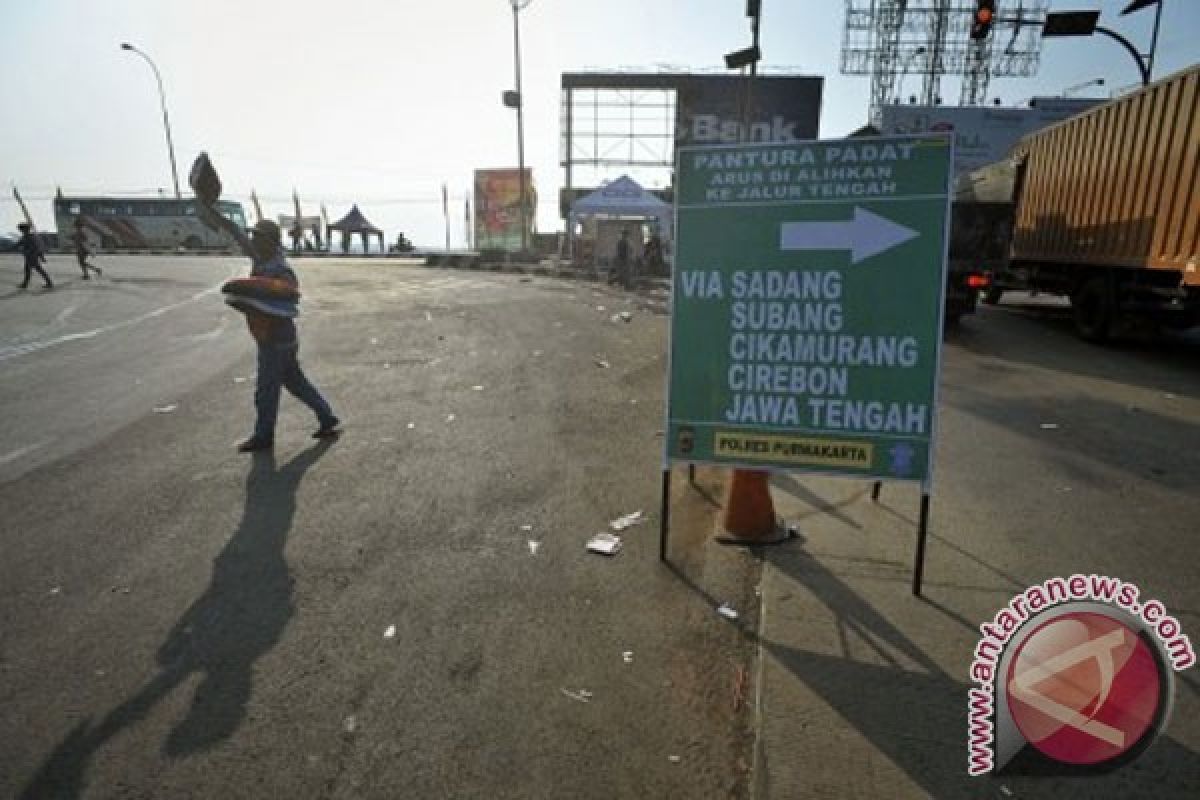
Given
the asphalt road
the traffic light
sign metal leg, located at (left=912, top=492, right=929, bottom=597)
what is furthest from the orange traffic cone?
the traffic light

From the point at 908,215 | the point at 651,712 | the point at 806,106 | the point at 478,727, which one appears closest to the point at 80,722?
the point at 478,727

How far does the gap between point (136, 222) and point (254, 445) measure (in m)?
52.5

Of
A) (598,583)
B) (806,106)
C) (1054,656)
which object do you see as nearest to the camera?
(1054,656)

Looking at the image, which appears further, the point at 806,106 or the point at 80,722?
the point at 806,106

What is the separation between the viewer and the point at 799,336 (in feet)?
10.8

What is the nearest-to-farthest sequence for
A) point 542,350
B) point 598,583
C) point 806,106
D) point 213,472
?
1. point 598,583
2. point 213,472
3. point 542,350
4. point 806,106

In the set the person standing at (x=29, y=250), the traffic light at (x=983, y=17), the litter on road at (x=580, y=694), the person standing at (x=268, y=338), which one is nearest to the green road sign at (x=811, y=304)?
the litter on road at (x=580, y=694)

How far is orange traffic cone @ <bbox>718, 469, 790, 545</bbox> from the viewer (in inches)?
157

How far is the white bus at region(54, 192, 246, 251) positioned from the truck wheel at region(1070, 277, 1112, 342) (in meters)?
49.1

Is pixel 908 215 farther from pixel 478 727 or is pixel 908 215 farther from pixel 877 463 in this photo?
pixel 478 727

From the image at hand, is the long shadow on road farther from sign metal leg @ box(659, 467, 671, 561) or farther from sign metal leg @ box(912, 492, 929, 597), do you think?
sign metal leg @ box(912, 492, 929, 597)

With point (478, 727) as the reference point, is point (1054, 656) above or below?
above

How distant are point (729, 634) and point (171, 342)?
10.8m

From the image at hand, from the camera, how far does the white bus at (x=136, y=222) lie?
4625cm
